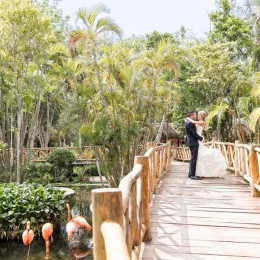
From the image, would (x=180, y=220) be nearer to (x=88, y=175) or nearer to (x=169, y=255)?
(x=169, y=255)

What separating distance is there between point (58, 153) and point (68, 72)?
15.8 feet

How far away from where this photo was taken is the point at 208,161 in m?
7.15

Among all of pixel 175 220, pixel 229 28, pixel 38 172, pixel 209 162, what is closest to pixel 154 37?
pixel 229 28

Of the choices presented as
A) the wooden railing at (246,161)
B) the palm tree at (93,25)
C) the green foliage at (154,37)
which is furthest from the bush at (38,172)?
the green foliage at (154,37)

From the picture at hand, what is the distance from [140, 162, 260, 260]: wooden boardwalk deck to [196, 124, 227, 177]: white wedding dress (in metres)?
0.86

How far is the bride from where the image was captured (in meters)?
7.08

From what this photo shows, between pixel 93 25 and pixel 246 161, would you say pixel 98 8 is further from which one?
pixel 246 161

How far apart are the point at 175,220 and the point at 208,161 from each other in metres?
3.15

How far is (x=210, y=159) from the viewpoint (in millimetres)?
7141

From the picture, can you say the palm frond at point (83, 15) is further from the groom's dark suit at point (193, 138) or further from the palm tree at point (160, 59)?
the groom's dark suit at point (193, 138)

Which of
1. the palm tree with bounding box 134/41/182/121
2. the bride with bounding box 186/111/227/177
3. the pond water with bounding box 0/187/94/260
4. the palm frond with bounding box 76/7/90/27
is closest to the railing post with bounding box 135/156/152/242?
the bride with bounding box 186/111/227/177

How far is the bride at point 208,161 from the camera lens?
7078mm

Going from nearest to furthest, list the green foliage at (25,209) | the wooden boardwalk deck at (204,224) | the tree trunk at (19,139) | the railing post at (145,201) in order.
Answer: the wooden boardwalk deck at (204,224)
the railing post at (145,201)
the green foliage at (25,209)
the tree trunk at (19,139)

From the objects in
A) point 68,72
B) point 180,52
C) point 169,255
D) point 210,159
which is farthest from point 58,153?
point 169,255
